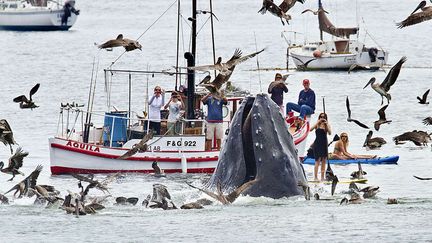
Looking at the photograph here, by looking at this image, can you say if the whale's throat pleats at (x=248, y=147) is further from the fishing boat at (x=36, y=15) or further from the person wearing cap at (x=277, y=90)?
the fishing boat at (x=36, y=15)

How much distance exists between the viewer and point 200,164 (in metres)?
41.7

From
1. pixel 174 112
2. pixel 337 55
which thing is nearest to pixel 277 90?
pixel 174 112

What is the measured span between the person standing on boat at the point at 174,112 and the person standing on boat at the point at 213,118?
2.31 feet

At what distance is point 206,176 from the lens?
41.2 metres

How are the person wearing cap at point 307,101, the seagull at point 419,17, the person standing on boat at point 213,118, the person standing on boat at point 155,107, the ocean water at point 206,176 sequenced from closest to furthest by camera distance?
the ocean water at point 206,176, the seagull at point 419,17, the person standing on boat at point 213,118, the person standing on boat at point 155,107, the person wearing cap at point 307,101

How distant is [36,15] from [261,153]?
118m

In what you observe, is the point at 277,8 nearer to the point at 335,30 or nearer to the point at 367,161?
the point at 367,161

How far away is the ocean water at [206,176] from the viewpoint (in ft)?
101

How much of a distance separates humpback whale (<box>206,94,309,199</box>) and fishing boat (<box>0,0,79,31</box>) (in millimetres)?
116518

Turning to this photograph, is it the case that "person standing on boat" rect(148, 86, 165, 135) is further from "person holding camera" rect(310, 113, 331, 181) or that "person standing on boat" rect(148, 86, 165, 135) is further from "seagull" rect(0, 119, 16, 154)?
"seagull" rect(0, 119, 16, 154)

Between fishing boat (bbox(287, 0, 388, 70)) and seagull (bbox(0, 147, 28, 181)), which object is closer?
seagull (bbox(0, 147, 28, 181))

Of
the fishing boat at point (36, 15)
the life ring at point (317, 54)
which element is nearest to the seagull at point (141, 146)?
the life ring at point (317, 54)

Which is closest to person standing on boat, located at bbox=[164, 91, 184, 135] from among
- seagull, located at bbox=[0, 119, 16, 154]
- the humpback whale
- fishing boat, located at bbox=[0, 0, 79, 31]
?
seagull, located at bbox=[0, 119, 16, 154]

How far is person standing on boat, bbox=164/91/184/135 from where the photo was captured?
40.2m
